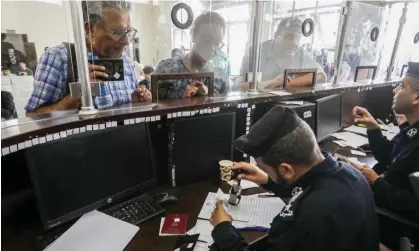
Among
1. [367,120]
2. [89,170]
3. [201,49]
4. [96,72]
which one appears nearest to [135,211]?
[89,170]

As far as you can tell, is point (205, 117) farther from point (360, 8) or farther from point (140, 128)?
point (360, 8)

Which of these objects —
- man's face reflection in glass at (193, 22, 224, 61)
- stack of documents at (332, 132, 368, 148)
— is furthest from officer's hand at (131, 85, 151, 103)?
stack of documents at (332, 132, 368, 148)

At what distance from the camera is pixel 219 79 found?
1.79 meters

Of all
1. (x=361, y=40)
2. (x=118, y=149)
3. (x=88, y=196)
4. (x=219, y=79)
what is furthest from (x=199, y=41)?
(x=361, y=40)

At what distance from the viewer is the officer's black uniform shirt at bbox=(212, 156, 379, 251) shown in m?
0.78

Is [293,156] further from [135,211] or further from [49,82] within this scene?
[49,82]

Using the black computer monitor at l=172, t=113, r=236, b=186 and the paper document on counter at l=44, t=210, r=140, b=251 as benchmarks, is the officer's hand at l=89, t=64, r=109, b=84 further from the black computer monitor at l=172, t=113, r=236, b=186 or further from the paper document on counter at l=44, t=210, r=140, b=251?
the paper document on counter at l=44, t=210, r=140, b=251

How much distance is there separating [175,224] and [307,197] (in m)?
0.54

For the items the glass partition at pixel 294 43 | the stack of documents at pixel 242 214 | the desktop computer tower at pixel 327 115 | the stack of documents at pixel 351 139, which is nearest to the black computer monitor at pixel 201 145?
the stack of documents at pixel 242 214

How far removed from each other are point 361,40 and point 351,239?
3.20 m

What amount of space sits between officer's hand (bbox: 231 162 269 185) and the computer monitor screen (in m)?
0.78

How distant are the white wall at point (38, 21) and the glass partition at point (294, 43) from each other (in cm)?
122

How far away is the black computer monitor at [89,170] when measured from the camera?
89 centimetres

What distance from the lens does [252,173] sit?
1.34m
